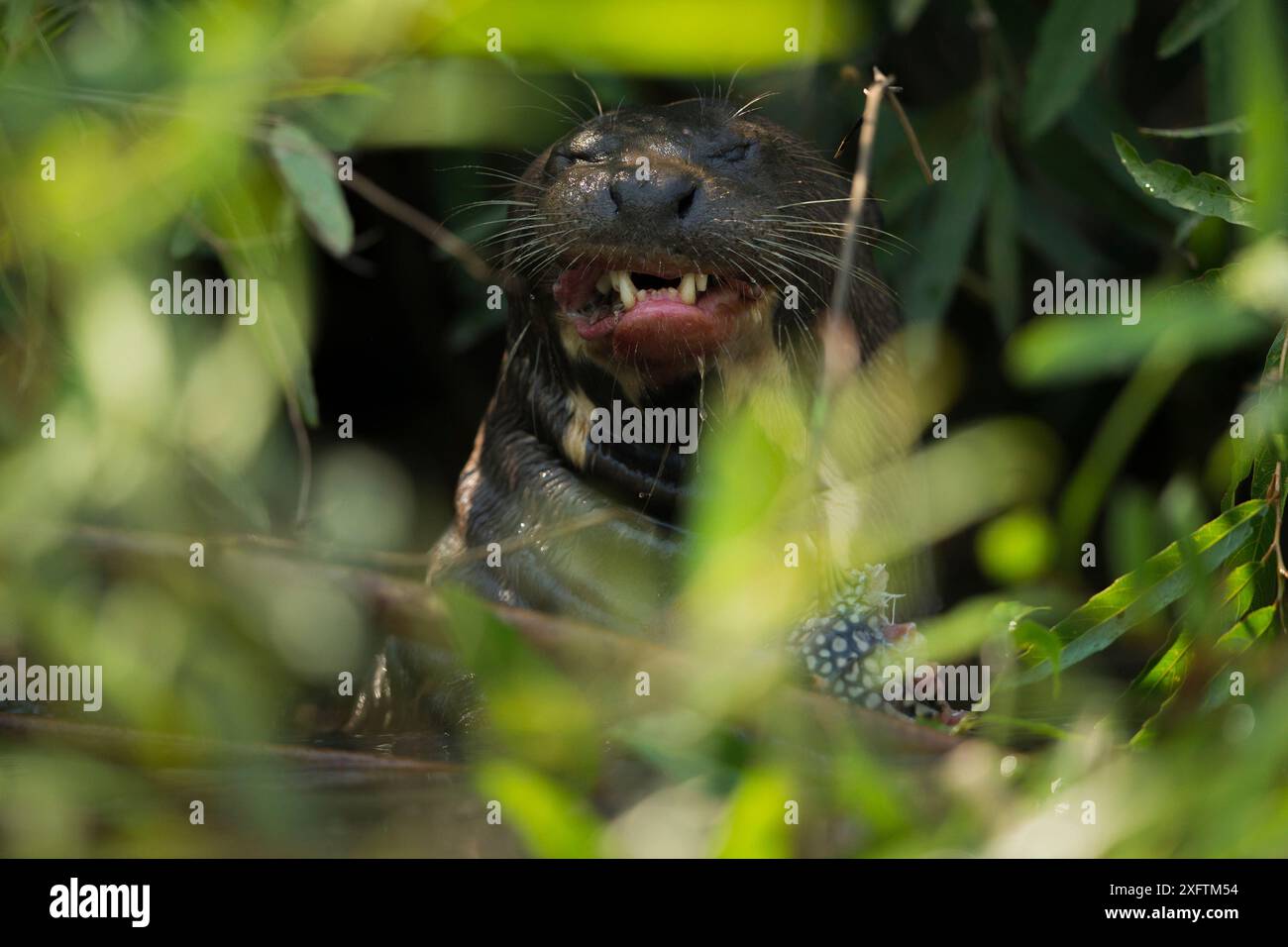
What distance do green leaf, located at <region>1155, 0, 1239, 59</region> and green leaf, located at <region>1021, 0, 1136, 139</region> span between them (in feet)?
0.72

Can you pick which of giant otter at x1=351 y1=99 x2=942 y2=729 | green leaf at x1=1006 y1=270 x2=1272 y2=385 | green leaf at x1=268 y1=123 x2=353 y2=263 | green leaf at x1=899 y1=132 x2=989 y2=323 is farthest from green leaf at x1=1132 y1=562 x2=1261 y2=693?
green leaf at x1=899 y1=132 x2=989 y2=323

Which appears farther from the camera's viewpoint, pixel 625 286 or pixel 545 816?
pixel 625 286

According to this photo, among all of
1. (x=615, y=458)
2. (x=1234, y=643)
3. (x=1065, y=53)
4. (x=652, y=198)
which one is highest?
(x=1065, y=53)

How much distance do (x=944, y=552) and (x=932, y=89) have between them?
39.8 inches

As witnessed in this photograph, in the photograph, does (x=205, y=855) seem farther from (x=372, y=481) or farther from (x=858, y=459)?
(x=372, y=481)

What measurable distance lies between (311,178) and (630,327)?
0.51 meters

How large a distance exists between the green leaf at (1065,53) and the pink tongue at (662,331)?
83cm

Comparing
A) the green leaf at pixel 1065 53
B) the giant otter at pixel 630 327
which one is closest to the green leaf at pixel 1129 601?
the giant otter at pixel 630 327

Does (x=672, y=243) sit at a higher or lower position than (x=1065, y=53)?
lower

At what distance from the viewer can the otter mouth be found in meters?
2.33

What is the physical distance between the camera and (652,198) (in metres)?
2.25

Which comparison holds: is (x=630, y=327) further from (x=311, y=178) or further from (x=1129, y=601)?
(x=1129, y=601)

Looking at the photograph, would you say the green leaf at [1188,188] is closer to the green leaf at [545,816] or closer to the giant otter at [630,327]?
the giant otter at [630,327]

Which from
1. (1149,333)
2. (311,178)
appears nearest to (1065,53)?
(311,178)
